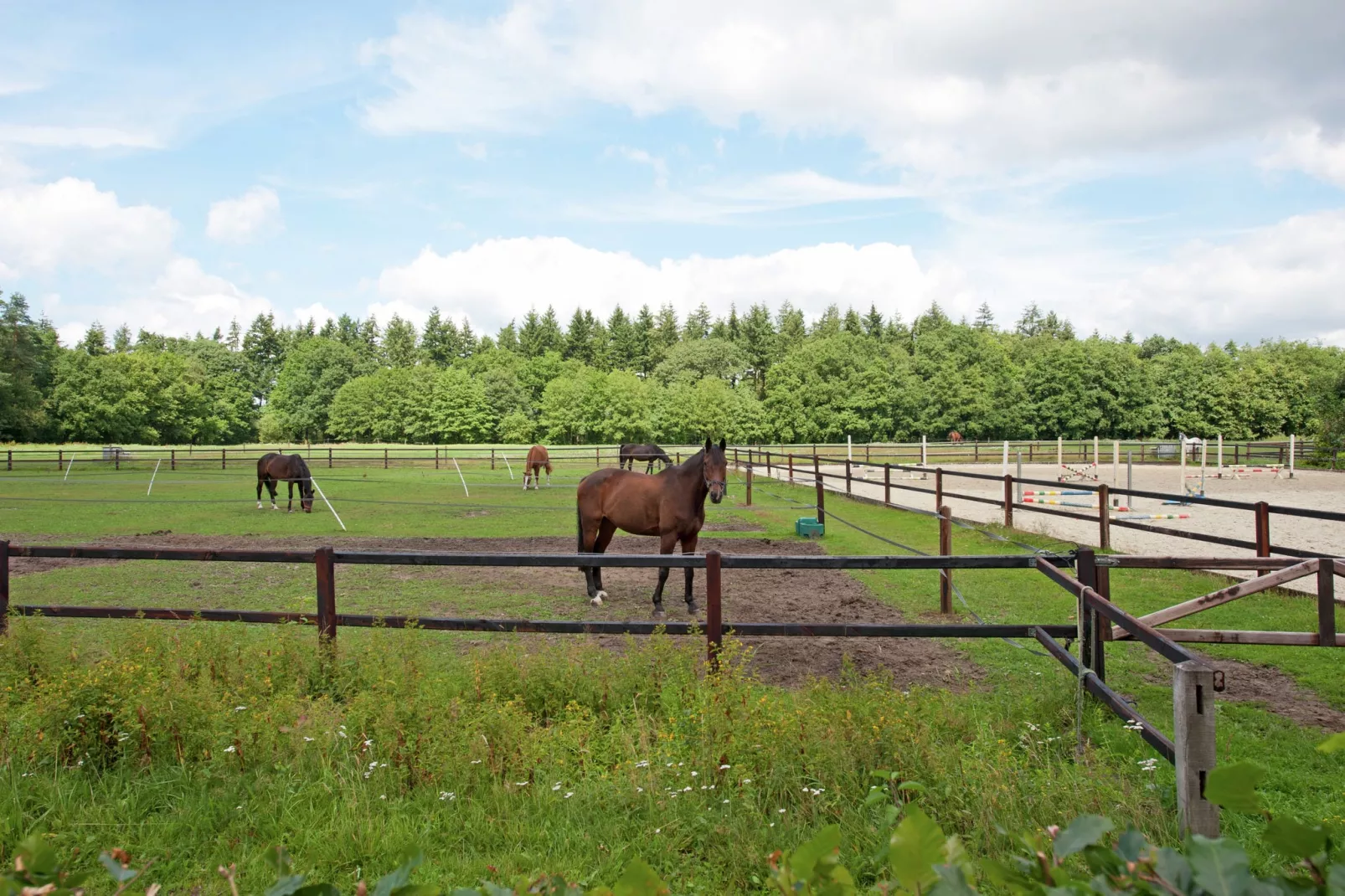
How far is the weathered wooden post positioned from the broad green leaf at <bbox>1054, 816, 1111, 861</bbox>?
468cm

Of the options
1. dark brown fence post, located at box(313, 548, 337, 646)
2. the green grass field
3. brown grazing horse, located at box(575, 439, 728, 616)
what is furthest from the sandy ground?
dark brown fence post, located at box(313, 548, 337, 646)

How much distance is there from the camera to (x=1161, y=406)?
6581cm

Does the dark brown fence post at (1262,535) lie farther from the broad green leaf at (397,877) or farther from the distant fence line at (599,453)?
the distant fence line at (599,453)

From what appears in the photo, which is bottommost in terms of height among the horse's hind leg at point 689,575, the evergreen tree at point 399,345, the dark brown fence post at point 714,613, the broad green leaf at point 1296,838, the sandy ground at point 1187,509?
the sandy ground at point 1187,509

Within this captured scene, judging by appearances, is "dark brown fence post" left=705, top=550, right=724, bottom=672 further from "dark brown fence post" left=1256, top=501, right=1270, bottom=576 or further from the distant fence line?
the distant fence line

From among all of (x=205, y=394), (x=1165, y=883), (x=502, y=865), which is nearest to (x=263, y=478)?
(x=502, y=865)

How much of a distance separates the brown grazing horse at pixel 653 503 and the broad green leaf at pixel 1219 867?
8.04m

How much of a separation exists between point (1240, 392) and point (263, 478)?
238ft

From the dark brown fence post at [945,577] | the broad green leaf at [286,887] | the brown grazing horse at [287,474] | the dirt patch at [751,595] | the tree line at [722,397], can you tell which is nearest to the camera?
the broad green leaf at [286,887]

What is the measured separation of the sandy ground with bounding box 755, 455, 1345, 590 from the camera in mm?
12586

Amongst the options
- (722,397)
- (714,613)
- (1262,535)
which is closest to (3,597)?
(714,613)

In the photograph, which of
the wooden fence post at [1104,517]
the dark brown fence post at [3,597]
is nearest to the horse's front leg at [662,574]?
the dark brown fence post at [3,597]

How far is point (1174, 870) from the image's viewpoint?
3.52ft

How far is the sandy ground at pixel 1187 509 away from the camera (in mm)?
12586
